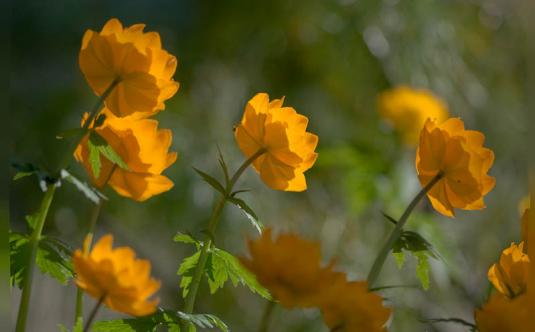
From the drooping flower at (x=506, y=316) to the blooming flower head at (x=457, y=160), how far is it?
57mm

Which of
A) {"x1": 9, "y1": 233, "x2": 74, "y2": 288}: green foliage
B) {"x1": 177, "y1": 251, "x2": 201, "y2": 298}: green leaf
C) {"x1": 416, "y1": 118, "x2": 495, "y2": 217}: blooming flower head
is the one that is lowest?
{"x1": 9, "y1": 233, "x2": 74, "y2": 288}: green foliage

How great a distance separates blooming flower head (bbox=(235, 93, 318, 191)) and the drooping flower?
97mm

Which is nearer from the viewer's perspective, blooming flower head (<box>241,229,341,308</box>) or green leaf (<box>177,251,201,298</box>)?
blooming flower head (<box>241,229,341,308</box>)

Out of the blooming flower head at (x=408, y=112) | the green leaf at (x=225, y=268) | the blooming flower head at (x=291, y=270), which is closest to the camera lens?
the blooming flower head at (x=291, y=270)

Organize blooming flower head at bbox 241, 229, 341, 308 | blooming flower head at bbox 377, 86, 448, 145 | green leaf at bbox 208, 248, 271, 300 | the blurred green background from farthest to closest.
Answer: the blurred green background, blooming flower head at bbox 377, 86, 448, 145, green leaf at bbox 208, 248, 271, 300, blooming flower head at bbox 241, 229, 341, 308

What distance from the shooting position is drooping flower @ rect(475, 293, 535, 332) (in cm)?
35

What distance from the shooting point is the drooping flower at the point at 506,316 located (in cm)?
35

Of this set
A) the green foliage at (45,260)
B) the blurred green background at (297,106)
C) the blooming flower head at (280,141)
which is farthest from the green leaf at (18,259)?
the blurred green background at (297,106)

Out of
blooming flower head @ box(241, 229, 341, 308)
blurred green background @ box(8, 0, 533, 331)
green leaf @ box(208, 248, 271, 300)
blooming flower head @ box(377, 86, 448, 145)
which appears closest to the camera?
blooming flower head @ box(241, 229, 341, 308)

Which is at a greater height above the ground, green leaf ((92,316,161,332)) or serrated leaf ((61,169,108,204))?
serrated leaf ((61,169,108,204))

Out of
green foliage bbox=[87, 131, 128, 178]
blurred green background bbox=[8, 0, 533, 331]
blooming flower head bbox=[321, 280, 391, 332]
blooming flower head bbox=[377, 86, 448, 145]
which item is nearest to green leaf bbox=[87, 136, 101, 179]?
green foliage bbox=[87, 131, 128, 178]

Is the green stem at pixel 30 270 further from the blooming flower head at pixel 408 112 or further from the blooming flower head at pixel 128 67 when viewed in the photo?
the blooming flower head at pixel 408 112

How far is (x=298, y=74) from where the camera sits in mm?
2227

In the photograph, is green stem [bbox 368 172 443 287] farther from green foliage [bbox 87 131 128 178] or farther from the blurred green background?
the blurred green background
